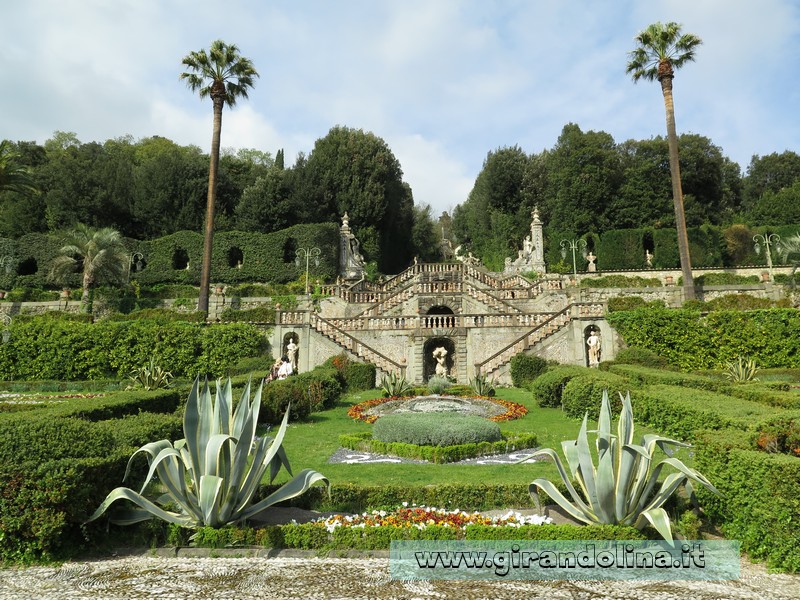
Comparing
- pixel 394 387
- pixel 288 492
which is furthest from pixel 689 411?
pixel 394 387

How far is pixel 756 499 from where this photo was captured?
568cm

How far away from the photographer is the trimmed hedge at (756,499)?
5.25 meters

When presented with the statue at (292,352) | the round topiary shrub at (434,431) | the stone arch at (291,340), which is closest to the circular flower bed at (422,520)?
the round topiary shrub at (434,431)

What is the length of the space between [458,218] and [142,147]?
4064 cm

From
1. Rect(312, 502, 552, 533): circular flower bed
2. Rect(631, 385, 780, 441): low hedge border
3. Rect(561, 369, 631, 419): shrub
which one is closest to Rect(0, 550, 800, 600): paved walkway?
Rect(312, 502, 552, 533): circular flower bed

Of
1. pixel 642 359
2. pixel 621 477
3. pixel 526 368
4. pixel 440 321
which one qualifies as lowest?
pixel 621 477

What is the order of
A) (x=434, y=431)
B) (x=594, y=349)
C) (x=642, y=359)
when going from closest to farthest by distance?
(x=434, y=431) → (x=642, y=359) → (x=594, y=349)

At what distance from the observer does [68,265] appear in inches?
1390

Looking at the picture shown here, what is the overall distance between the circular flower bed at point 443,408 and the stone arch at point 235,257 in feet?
97.6

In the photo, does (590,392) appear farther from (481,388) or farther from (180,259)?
(180,259)

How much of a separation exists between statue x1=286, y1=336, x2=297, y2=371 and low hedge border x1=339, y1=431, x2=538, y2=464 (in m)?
11.6

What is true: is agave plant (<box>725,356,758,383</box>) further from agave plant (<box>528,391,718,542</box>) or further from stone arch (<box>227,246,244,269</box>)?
stone arch (<box>227,246,244,269</box>)

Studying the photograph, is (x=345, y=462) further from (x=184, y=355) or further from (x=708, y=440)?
(x=184, y=355)

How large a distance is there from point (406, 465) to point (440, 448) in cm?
86
